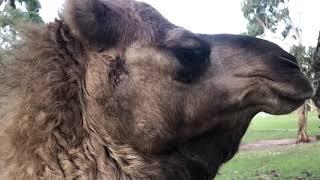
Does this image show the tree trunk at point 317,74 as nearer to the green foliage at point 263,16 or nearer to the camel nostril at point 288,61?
the camel nostril at point 288,61

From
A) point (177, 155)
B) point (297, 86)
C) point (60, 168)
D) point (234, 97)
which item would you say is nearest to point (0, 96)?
point (60, 168)

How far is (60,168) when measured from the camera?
121 inches

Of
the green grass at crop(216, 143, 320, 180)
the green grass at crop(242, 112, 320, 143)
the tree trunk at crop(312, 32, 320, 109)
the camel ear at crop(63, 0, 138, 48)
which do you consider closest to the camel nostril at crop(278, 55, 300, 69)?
the camel ear at crop(63, 0, 138, 48)

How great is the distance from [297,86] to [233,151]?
521mm

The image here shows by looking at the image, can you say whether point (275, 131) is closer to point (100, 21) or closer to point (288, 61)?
point (288, 61)

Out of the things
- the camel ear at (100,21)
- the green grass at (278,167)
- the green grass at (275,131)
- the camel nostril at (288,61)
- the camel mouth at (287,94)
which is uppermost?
the camel ear at (100,21)

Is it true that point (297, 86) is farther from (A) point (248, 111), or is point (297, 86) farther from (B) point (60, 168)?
(B) point (60, 168)

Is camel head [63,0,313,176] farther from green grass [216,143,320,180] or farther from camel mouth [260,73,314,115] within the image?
green grass [216,143,320,180]

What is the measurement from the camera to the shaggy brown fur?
3182mm

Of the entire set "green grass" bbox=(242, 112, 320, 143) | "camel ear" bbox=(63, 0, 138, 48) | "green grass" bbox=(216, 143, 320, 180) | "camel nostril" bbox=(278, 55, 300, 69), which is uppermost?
"camel ear" bbox=(63, 0, 138, 48)

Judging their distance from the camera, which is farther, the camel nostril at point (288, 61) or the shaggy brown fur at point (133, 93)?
the camel nostril at point (288, 61)

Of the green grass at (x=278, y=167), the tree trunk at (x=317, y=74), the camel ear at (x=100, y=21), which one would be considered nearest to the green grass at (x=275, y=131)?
the green grass at (x=278, y=167)

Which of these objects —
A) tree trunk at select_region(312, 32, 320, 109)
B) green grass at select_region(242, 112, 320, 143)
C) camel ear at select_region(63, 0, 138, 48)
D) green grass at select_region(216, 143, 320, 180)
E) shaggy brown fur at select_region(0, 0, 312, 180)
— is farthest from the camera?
green grass at select_region(242, 112, 320, 143)

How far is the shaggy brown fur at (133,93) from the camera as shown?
3.18 m
